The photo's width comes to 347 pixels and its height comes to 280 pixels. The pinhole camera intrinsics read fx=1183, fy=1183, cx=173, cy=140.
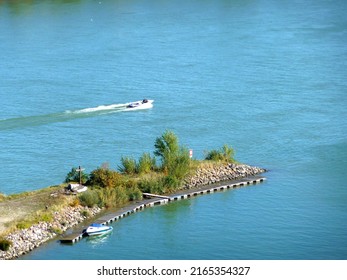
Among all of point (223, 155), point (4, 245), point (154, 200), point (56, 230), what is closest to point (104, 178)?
point (154, 200)

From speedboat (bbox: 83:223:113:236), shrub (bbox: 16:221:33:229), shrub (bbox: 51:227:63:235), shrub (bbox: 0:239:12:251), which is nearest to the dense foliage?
speedboat (bbox: 83:223:113:236)

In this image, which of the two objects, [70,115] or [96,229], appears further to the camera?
[70,115]

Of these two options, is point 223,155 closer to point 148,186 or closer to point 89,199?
point 148,186

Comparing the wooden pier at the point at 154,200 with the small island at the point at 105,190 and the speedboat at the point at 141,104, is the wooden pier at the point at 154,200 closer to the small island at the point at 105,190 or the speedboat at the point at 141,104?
the small island at the point at 105,190

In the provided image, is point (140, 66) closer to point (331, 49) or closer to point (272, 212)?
point (331, 49)

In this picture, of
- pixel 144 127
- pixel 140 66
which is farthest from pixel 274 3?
pixel 144 127
